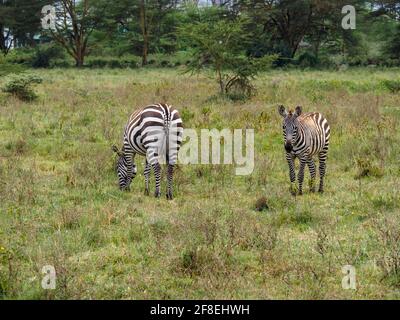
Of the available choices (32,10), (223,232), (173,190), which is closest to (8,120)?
(173,190)

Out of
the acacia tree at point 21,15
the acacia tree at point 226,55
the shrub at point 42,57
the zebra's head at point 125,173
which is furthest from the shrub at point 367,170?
the acacia tree at point 21,15

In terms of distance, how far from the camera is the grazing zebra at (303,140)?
941 cm

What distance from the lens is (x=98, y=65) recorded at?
4078 cm

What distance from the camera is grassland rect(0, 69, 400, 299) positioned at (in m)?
5.89

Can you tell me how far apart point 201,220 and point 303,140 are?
9.99ft

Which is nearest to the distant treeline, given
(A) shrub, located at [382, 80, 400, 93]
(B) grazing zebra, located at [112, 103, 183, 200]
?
(A) shrub, located at [382, 80, 400, 93]

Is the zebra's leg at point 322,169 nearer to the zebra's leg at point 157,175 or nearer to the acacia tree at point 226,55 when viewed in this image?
the zebra's leg at point 157,175

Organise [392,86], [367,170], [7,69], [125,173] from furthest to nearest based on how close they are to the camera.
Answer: [392,86], [7,69], [367,170], [125,173]

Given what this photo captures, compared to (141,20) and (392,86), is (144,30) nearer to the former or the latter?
(141,20)

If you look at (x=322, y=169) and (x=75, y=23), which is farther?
(x=75, y=23)

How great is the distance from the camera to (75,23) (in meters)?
39.9

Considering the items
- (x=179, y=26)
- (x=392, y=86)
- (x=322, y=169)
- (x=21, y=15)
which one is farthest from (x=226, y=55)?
(x=21, y=15)
